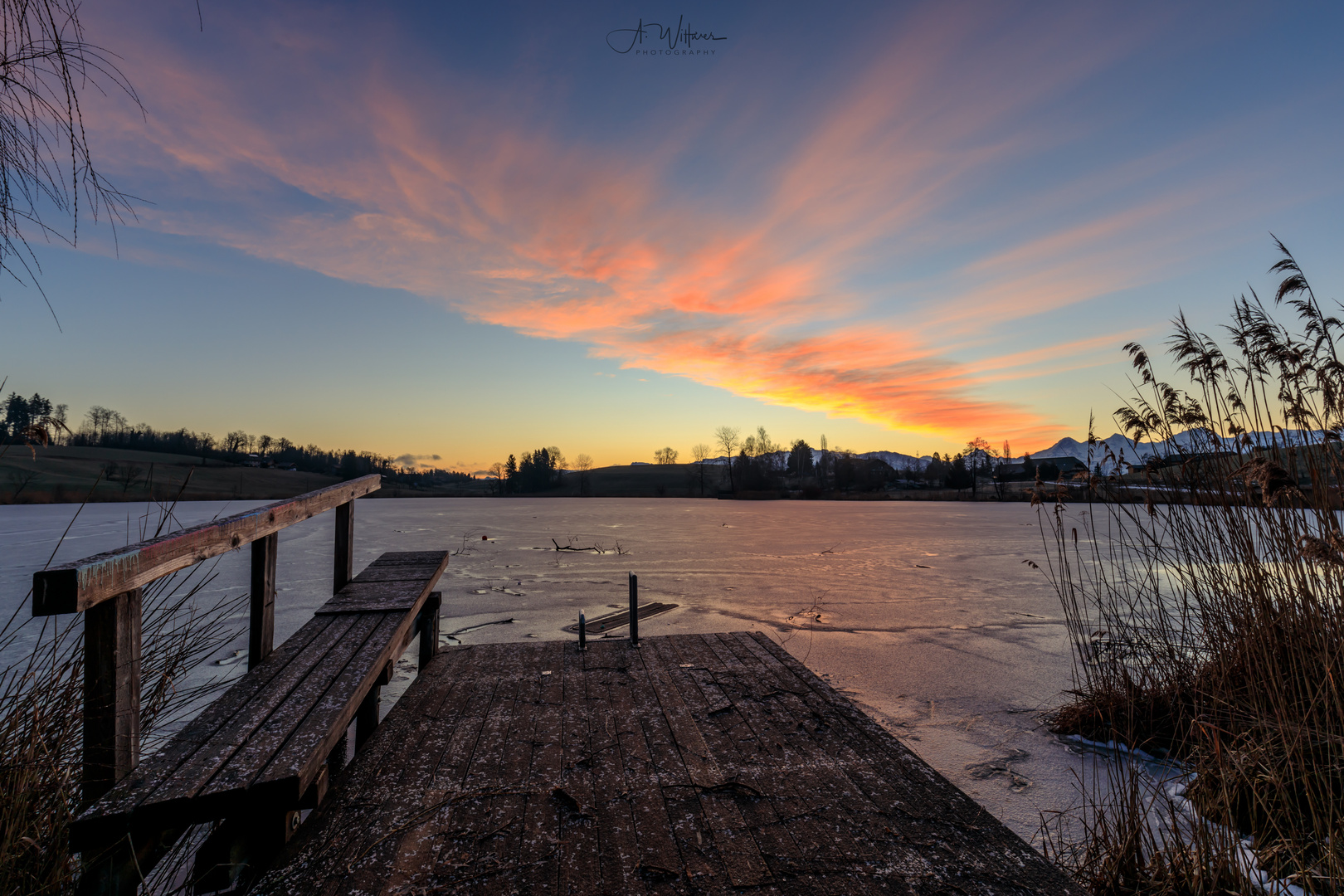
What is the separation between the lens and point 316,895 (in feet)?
5.63

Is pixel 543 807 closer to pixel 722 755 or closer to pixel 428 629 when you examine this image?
pixel 722 755

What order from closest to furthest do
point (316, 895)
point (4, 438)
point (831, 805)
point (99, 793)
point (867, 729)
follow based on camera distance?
point (316, 895), point (99, 793), point (831, 805), point (4, 438), point (867, 729)

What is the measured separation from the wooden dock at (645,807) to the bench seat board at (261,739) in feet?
0.99

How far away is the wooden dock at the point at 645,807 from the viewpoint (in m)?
1.83

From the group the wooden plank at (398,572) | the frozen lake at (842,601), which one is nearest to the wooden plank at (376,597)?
the wooden plank at (398,572)

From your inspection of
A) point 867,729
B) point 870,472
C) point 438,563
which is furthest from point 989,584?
point 870,472

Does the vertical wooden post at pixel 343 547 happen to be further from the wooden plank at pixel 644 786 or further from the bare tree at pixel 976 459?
the bare tree at pixel 976 459

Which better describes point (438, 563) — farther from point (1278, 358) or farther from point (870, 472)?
point (870, 472)

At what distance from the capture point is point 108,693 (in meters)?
1.79

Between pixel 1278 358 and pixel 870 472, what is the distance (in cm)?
7551

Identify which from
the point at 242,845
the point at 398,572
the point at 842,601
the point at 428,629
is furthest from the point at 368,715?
the point at 842,601

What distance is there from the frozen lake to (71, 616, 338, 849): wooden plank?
1.30 m

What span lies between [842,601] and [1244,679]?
16.6 ft

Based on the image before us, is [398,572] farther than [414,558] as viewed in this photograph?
No
